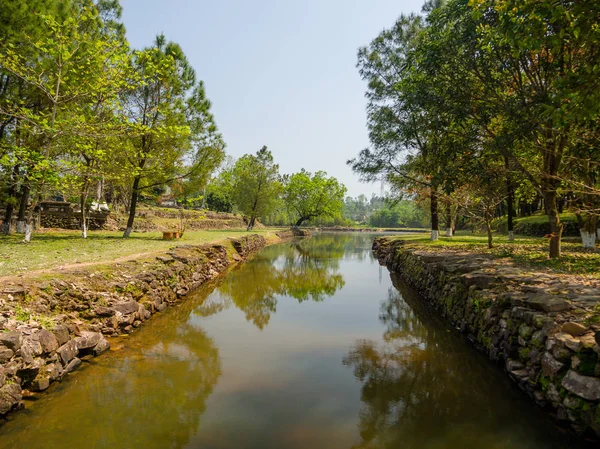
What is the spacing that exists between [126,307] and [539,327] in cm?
893

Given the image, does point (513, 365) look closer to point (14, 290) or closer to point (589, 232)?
point (14, 290)

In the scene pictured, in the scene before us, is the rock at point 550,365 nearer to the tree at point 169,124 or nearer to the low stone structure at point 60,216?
the tree at point 169,124

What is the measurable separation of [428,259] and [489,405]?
8.98m

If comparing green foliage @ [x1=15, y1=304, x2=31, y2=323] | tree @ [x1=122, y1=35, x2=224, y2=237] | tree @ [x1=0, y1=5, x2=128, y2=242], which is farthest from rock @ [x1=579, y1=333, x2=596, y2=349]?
tree @ [x1=122, y1=35, x2=224, y2=237]

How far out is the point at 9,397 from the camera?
476 cm

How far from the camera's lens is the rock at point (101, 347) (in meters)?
6.91

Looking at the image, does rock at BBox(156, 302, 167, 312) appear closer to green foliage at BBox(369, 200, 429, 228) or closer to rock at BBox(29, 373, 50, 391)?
rock at BBox(29, 373, 50, 391)

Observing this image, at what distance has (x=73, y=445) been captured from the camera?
430 cm

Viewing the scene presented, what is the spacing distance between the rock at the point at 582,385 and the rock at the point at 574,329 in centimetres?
62

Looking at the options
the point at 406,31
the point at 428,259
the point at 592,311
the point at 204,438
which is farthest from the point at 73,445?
the point at 406,31

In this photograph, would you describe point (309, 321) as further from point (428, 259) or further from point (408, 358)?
point (428, 259)

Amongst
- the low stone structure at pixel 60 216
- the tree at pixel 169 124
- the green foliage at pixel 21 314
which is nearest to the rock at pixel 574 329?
the green foliage at pixel 21 314

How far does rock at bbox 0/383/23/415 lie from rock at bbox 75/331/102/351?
157 cm

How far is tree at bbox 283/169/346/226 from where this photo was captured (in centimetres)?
6500
